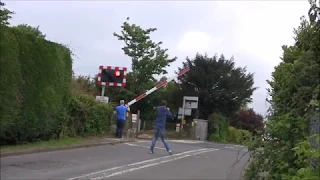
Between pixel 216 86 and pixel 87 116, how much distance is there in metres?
24.3

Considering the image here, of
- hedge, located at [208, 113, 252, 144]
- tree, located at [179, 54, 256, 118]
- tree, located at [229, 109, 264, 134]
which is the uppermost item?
tree, located at [179, 54, 256, 118]

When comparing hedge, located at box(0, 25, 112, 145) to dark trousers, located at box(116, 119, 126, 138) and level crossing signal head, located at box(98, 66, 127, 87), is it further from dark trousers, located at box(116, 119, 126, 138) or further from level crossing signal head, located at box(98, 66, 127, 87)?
level crossing signal head, located at box(98, 66, 127, 87)

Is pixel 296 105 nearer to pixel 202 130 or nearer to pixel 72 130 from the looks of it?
pixel 72 130

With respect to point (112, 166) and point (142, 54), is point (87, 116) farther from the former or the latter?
point (142, 54)

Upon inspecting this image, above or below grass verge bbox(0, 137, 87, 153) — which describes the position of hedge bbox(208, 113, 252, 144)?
above

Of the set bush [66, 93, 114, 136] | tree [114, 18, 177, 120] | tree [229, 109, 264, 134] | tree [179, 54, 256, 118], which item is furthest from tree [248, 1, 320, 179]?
tree [229, 109, 264, 134]

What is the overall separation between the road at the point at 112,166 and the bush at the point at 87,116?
2434 millimetres

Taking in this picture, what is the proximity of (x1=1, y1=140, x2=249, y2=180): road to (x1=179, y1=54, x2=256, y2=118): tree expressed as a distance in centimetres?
2582

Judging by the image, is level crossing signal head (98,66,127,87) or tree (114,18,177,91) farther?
tree (114,18,177,91)

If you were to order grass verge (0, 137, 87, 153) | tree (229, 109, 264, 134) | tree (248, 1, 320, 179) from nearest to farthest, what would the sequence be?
tree (248, 1, 320, 179)
grass verge (0, 137, 87, 153)
tree (229, 109, 264, 134)

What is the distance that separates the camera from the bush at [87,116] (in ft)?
62.2

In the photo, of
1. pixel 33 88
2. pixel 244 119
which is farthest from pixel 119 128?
pixel 244 119

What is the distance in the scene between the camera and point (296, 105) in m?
6.31

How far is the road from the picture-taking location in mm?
10922
